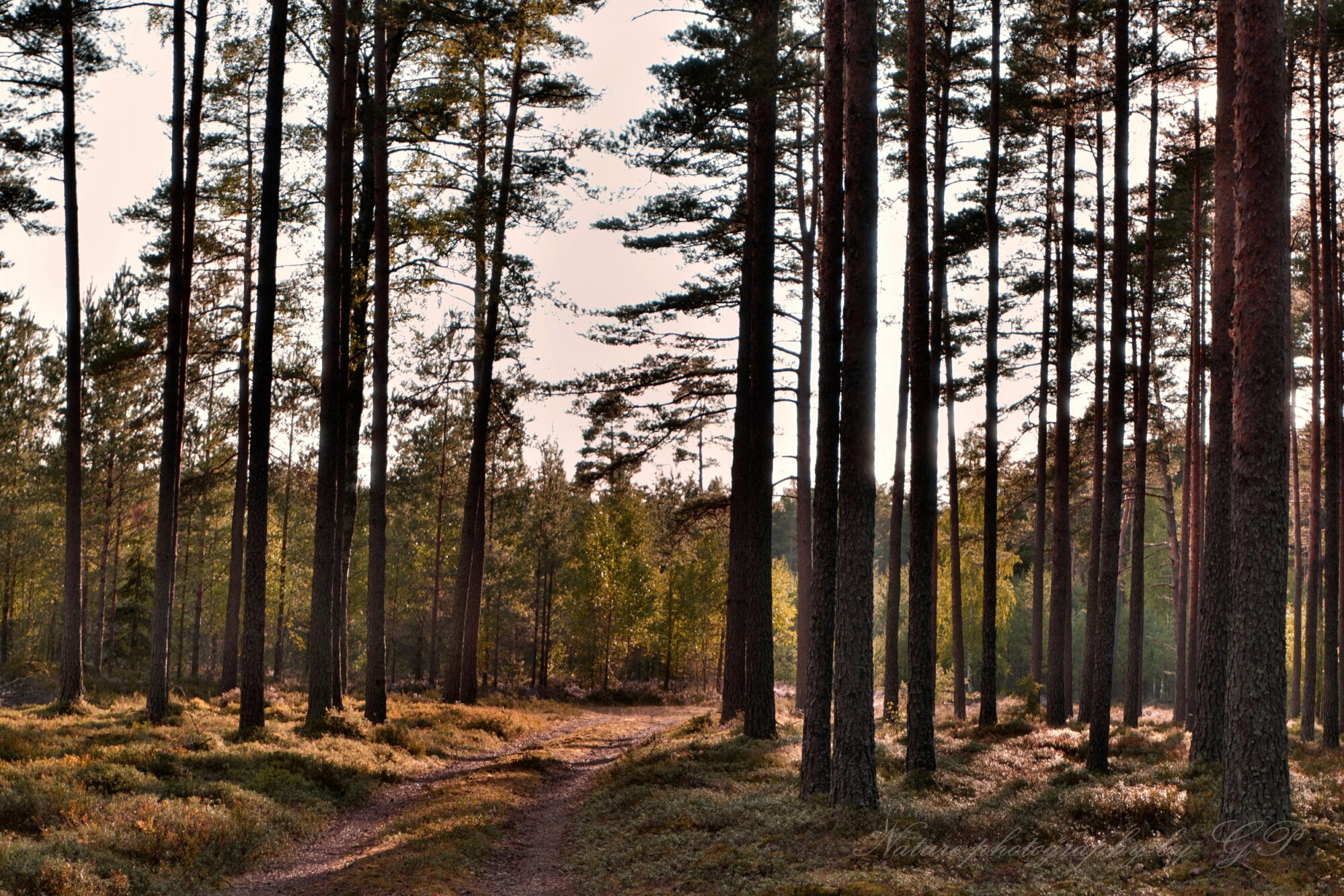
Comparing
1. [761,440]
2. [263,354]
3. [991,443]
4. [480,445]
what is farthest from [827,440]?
[480,445]

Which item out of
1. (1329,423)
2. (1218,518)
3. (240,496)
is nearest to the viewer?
(1218,518)

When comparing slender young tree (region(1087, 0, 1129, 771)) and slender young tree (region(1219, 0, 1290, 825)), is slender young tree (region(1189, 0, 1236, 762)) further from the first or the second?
slender young tree (region(1219, 0, 1290, 825))

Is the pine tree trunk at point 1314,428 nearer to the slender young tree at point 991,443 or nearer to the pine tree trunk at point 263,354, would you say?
the slender young tree at point 991,443

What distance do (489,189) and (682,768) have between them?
44.2ft

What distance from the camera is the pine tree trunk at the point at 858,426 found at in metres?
10.4

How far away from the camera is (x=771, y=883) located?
299 inches

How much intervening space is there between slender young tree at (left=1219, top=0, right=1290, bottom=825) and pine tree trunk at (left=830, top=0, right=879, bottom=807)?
3.60 m

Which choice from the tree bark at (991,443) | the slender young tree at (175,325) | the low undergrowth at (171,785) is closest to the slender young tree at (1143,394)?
the tree bark at (991,443)

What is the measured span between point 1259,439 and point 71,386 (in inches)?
754

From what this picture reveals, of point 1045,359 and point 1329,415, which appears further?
point 1045,359

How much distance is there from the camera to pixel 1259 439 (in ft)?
26.5

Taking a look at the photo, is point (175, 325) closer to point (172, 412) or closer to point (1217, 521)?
point (172, 412)

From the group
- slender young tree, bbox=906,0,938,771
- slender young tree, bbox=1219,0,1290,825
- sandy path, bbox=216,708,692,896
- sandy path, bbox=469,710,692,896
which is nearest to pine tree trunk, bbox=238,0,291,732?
sandy path, bbox=216,708,692,896

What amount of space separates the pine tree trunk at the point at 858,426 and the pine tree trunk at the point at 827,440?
53 centimetres
